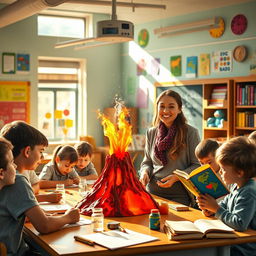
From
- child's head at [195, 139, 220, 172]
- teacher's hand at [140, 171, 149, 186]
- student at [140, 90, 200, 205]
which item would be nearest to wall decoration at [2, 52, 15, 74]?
student at [140, 90, 200, 205]

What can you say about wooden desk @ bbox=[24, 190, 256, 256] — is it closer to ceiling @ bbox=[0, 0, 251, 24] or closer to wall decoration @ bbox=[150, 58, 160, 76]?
ceiling @ bbox=[0, 0, 251, 24]

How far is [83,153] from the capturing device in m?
4.84

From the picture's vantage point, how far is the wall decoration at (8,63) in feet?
27.4

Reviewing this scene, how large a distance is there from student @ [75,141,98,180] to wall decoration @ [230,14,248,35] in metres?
3.44

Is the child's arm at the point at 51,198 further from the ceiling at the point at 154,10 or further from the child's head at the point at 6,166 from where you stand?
the ceiling at the point at 154,10

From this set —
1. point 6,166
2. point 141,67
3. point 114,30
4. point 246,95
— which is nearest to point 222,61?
point 246,95

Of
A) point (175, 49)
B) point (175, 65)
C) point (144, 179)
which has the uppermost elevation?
point (175, 49)

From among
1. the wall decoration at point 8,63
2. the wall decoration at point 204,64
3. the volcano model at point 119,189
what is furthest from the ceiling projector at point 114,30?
the wall decoration at point 8,63

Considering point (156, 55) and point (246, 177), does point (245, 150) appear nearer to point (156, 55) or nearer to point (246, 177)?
point (246, 177)

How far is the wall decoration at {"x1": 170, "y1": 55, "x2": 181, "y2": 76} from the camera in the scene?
834cm

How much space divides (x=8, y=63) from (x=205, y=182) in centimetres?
610

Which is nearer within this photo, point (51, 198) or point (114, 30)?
point (51, 198)

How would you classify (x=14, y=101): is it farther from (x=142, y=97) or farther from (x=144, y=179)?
(x=144, y=179)

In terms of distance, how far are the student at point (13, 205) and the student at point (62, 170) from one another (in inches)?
66.2
